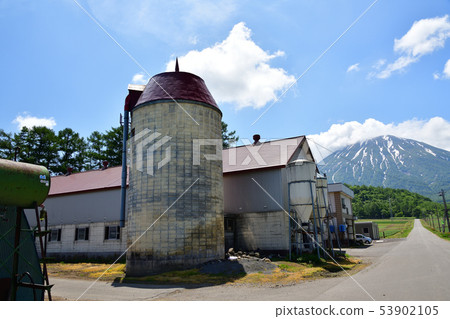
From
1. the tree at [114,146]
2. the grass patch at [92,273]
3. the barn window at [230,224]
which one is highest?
the tree at [114,146]

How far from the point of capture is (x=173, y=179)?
18.7 m

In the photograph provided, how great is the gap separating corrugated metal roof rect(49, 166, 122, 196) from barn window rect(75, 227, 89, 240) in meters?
3.67

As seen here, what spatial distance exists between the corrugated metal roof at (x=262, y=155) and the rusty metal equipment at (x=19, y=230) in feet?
58.0

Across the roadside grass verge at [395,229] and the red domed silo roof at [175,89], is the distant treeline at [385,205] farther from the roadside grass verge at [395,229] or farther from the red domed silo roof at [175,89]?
the red domed silo roof at [175,89]

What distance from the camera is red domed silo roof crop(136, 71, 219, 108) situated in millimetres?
20016

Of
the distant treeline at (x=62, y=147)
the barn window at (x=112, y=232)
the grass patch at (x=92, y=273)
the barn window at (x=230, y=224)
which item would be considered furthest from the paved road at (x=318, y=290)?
the distant treeline at (x=62, y=147)

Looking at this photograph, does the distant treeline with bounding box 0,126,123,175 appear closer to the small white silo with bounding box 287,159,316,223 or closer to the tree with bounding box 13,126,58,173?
the tree with bounding box 13,126,58,173

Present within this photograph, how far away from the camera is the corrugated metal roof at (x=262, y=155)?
2542 cm

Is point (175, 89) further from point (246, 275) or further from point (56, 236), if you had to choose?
point (56, 236)

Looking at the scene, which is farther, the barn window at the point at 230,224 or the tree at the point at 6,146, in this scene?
the tree at the point at 6,146

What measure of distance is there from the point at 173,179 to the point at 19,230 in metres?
10.1

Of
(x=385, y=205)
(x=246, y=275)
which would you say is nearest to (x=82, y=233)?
(x=246, y=275)

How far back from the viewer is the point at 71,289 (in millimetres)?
14609

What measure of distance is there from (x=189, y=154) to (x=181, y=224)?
4.27 meters
